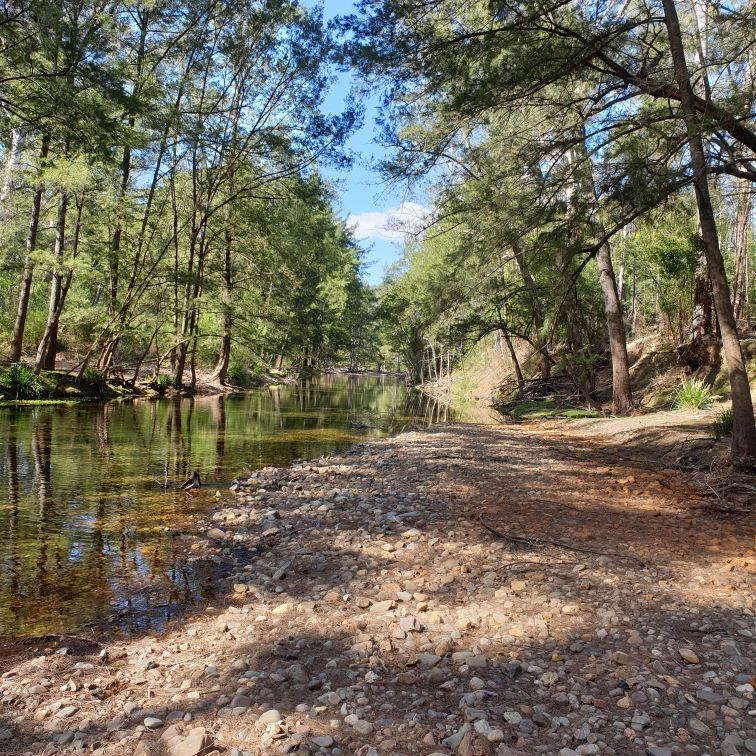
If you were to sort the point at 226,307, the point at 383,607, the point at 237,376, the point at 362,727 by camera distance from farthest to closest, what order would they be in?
the point at 237,376, the point at 226,307, the point at 383,607, the point at 362,727

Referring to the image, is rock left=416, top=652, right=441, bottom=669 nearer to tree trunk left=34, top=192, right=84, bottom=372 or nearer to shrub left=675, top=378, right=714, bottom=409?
shrub left=675, top=378, right=714, bottom=409

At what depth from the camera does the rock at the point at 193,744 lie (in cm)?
265

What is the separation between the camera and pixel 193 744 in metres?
2.68

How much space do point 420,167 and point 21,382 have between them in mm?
15859

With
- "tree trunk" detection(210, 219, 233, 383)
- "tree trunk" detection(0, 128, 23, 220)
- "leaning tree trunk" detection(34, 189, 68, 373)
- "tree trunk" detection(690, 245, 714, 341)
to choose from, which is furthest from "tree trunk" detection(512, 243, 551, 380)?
"tree trunk" detection(0, 128, 23, 220)

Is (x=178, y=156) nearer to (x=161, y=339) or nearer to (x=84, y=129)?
(x=161, y=339)

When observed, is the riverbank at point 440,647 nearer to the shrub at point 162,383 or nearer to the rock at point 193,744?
the rock at point 193,744

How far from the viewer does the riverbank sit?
9.18ft

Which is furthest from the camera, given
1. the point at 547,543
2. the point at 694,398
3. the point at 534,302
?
the point at 534,302

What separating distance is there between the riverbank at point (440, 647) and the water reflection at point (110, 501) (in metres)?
0.53

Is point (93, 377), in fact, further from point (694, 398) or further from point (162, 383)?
point (694, 398)

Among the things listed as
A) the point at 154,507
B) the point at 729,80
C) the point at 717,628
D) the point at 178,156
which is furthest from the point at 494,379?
the point at 717,628

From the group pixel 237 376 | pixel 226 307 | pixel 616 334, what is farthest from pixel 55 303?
pixel 616 334

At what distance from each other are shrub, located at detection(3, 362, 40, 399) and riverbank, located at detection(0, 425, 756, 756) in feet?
48.7
